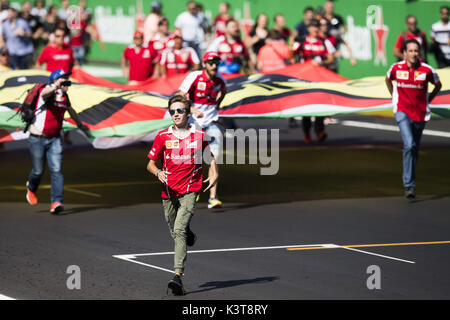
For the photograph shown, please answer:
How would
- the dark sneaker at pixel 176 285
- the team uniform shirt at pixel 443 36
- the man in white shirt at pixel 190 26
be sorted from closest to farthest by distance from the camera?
1. the dark sneaker at pixel 176 285
2. the team uniform shirt at pixel 443 36
3. the man in white shirt at pixel 190 26

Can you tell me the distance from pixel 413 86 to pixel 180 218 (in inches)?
278

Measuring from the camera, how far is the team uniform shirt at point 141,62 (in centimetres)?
2336

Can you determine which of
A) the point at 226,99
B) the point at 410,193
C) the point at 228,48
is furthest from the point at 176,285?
the point at 228,48

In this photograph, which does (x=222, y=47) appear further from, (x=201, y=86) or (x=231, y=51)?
(x=201, y=86)

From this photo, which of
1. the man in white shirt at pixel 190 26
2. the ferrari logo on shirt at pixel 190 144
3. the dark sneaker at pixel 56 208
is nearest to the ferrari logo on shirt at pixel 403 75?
the dark sneaker at pixel 56 208

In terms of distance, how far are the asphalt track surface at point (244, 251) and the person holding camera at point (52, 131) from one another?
0.40 meters

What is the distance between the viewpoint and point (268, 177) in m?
18.7

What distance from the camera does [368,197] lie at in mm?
16594

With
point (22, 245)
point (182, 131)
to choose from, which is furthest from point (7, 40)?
point (182, 131)

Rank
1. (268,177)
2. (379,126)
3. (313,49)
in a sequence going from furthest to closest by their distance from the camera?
(379,126), (313,49), (268,177)

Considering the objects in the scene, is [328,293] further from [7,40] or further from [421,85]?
[7,40]

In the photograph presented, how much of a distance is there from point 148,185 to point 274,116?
2475mm

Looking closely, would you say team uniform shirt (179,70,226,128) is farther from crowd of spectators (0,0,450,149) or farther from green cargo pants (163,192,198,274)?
green cargo pants (163,192,198,274)

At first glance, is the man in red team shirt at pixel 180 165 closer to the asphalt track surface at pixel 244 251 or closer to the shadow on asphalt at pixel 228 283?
the shadow on asphalt at pixel 228 283
